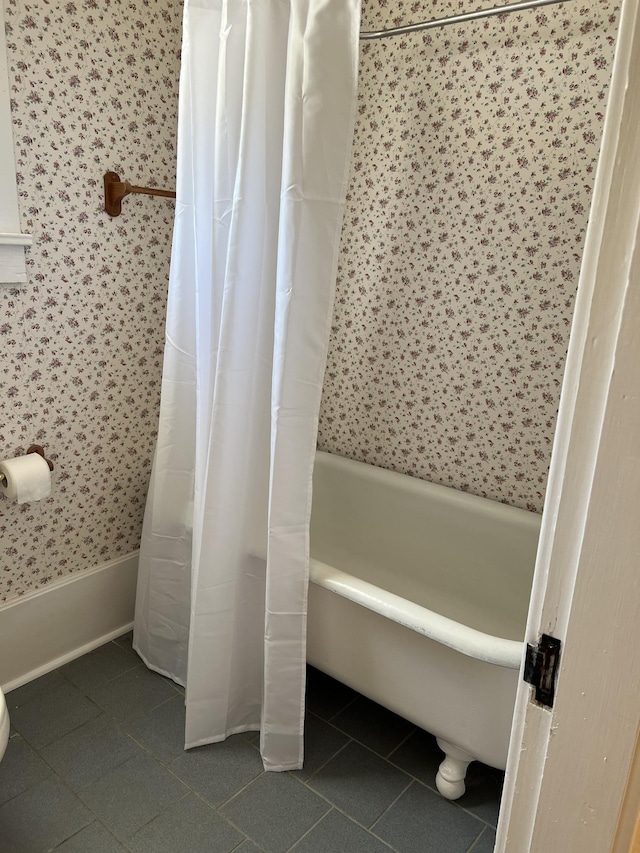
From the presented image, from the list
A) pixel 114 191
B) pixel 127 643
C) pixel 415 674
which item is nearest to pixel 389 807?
pixel 415 674

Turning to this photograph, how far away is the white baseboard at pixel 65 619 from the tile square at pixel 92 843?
0.63 metres

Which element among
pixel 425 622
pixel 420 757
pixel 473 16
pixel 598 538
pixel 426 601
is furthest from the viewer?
pixel 426 601

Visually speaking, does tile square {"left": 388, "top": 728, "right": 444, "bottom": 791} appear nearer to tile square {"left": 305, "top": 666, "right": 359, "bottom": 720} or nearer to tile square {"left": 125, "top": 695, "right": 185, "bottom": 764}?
tile square {"left": 305, "top": 666, "right": 359, "bottom": 720}

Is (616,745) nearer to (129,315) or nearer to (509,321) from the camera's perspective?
(509,321)

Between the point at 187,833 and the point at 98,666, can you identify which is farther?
the point at 98,666

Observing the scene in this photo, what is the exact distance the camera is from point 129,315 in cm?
204

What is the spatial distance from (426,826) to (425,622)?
0.55 metres

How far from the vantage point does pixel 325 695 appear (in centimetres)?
200

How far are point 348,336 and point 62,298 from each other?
39.9 inches

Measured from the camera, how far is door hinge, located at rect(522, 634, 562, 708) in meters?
0.62

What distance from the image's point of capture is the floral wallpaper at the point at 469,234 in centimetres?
178

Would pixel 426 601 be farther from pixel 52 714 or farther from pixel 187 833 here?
pixel 52 714

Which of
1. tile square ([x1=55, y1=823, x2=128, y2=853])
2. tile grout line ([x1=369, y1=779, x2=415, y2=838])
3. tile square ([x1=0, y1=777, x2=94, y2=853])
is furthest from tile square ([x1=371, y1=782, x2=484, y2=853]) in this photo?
tile square ([x1=0, y1=777, x2=94, y2=853])

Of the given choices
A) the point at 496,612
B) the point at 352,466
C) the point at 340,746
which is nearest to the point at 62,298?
the point at 352,466
